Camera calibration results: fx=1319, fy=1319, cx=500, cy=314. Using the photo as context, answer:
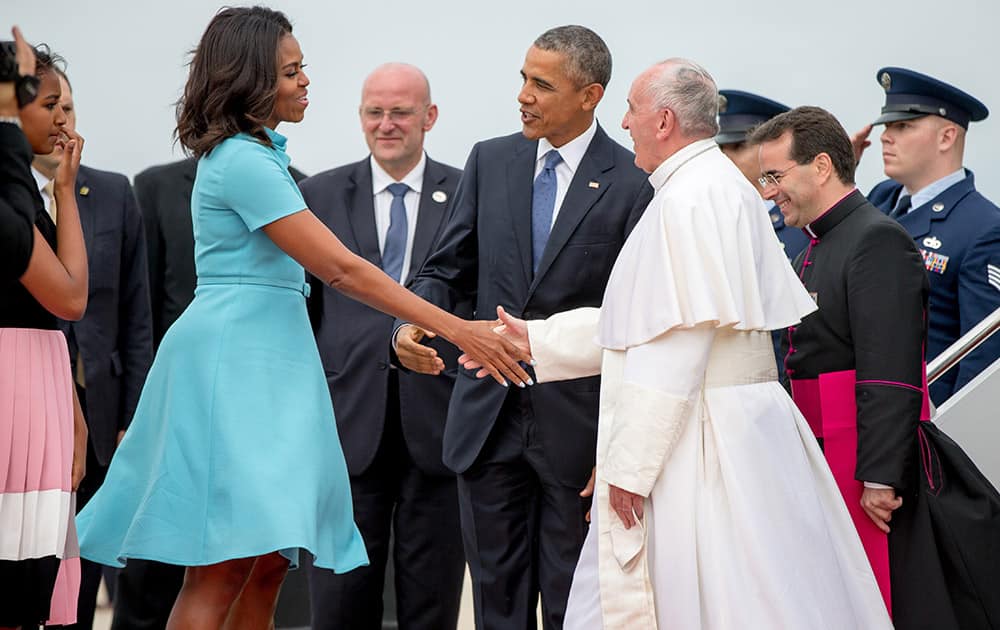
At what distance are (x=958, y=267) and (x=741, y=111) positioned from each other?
1.29m

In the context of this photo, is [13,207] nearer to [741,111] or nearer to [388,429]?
[388,429]

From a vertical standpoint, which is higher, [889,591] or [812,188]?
[812,188]

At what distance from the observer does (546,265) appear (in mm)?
3420

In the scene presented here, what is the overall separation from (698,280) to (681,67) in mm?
565

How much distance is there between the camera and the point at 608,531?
9.73 feet

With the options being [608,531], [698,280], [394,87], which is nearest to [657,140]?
[698,280]

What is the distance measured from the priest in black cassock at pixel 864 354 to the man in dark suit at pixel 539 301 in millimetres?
484

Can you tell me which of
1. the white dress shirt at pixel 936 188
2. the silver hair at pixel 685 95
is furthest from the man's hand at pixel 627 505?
the white dress shirt at pixel 936 188

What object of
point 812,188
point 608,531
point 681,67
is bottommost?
point 608,531

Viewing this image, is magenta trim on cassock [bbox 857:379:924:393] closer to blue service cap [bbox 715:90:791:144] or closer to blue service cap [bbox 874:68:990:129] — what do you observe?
blue service cap [bbox 874:68:990:129]

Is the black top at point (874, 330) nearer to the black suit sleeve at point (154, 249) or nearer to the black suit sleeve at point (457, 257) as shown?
the black suit sleeve at point (457, 257)

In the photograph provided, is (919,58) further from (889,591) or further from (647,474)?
(647,474)

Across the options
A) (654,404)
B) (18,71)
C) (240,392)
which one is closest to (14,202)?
(18,71)

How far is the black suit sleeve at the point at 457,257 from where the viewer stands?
A: 3.65m
